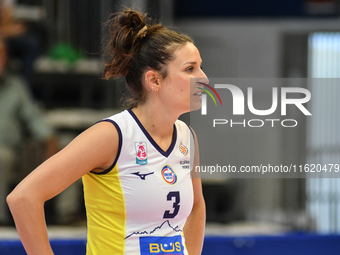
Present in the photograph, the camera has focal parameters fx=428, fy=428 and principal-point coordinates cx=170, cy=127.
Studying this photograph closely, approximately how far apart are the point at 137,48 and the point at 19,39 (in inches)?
84.7

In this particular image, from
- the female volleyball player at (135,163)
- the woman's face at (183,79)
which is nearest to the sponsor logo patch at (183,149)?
the female volleyball player at (135,163)

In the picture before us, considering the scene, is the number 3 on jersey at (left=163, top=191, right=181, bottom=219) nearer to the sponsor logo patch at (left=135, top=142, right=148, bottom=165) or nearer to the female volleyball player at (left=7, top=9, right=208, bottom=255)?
the female volleyball player at (left=7, top=9, right=208, bottom=255)

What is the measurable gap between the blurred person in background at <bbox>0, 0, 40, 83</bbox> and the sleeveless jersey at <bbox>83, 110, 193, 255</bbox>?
7.02 ft

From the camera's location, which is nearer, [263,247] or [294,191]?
[263,247]

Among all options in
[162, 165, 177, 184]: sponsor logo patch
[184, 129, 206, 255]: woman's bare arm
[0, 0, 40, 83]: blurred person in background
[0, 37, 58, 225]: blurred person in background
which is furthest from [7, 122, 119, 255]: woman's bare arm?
[0, 0, 40, 83]: blurred person in background

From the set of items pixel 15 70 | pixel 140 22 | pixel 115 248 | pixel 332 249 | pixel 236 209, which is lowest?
pixel 236 209

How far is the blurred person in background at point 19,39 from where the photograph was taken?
10.3ft

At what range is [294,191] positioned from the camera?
421 cm

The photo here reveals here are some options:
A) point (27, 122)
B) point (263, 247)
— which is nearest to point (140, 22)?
point (263, 247)

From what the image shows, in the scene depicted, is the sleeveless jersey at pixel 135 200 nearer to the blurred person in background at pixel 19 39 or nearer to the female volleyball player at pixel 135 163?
the female volleyball player at pixel 135 163

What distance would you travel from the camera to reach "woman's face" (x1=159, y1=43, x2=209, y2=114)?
51.6 inches

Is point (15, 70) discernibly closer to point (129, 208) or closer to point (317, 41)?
Answer: point (129, 208)

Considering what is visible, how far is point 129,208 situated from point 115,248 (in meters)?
0.13

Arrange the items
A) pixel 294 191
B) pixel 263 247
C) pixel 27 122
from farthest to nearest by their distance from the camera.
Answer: pixel 294 191 < pixel 27 122 < pixel 263 247
